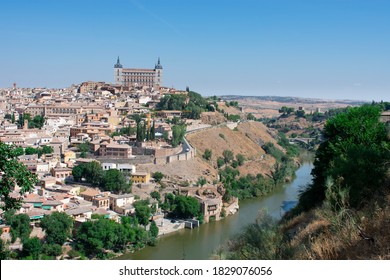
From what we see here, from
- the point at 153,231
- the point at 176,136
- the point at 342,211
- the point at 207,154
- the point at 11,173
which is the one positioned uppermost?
the point at 11,173

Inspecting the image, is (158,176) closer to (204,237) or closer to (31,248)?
(204,237)

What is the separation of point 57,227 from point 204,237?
376 centimetres

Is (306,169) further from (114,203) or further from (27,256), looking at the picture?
(27,256)

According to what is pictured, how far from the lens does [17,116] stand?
77.4 ft

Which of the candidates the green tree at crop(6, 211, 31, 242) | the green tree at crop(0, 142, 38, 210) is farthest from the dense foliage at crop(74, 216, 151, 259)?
the green tree at crop(0, 142, 38, 210)

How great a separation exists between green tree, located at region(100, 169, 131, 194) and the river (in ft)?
7.52

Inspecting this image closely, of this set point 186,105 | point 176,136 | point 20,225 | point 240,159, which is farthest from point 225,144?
point 20,225

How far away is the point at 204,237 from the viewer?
1128cm

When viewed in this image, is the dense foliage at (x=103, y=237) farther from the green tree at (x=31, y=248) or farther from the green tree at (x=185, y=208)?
the green tree at (x=185, y=208)

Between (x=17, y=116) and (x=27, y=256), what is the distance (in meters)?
16.8

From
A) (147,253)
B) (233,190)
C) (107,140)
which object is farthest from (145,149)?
(147,253)

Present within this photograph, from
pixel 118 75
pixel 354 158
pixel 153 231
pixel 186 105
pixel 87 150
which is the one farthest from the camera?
pixel 118 75

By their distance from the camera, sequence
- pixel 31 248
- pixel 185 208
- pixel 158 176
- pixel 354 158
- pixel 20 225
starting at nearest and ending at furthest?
pixel 354 158, pixel 31 248, pixel 20 225, pixel 185 208, pixel 158 176

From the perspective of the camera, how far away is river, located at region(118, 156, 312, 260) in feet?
31.5
